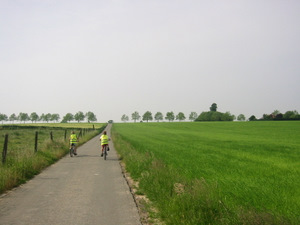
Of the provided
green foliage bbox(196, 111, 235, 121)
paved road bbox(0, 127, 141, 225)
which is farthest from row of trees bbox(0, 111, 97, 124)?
paved road bbox(0, 127, 141, 225)

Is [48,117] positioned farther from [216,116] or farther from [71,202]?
[71,202]

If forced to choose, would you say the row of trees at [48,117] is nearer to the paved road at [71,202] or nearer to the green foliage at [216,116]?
the green foliage at [216,116]

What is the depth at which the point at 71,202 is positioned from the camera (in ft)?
22.9

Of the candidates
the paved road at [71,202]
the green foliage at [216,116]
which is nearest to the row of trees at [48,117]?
the green foliage at [216,116]

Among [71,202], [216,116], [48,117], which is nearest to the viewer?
[71,202]

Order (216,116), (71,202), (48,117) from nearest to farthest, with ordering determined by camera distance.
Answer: (71,202)
(216,116)
(48,117)

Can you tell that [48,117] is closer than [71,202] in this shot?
No

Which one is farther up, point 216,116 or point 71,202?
point 216,116

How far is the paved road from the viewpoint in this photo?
5.67m

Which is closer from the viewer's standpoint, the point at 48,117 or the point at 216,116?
the point at 216,116

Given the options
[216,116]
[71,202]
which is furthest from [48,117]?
[71,202]

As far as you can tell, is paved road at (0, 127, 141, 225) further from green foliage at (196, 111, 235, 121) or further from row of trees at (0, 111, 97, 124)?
row of trees at (0, 111, 97, 124)

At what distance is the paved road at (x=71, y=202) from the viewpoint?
5672 millimetres

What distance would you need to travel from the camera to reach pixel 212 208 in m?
5.37
